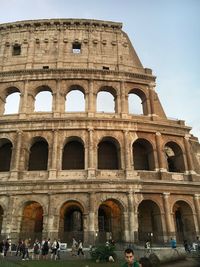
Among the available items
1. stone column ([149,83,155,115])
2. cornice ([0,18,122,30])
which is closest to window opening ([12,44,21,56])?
cornice ([0,18,122,30])

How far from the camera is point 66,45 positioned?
77.7 ft

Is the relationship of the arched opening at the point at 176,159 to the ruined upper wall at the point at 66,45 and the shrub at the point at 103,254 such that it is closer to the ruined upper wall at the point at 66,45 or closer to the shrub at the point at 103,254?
the ruined upper wall at the point at 66,45

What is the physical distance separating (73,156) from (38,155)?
273 cm

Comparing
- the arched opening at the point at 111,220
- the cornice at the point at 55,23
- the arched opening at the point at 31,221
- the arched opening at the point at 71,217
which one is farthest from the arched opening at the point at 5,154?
the cornice at the point at 55,23

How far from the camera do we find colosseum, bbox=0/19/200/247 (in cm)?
1786

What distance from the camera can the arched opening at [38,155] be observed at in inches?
794

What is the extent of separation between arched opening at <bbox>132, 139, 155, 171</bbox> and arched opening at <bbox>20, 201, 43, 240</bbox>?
7.98 meters

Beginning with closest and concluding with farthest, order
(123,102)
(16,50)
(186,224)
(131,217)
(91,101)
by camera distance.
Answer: (131,217) < (186,224) < (91,101) < (123,102) < (16,50)

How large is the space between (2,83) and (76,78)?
6.16m

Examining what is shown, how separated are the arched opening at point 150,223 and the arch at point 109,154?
3.59 metres

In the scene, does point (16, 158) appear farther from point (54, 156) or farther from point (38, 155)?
point (54, 156)

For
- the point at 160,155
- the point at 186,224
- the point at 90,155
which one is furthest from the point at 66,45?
the point at 186,224

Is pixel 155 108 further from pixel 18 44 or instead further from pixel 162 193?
pixel 18 44

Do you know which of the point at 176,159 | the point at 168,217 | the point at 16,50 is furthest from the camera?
the point at 16,50
